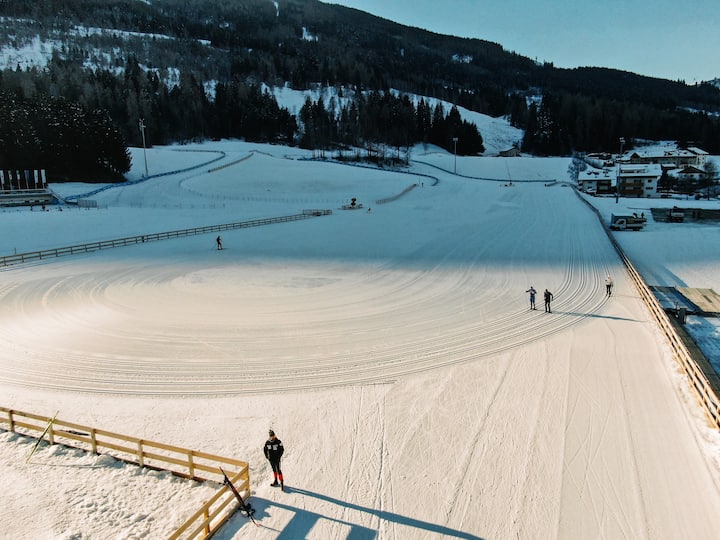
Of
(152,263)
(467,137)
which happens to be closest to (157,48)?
(467,137)

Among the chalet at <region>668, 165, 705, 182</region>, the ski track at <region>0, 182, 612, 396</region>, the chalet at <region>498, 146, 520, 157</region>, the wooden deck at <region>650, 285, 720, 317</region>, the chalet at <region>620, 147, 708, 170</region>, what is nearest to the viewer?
the ski track at <region>0, 182, 612, 396</region>

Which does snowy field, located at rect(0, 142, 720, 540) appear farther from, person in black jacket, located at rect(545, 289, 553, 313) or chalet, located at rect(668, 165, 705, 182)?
chalet, located at rect(668, 165, 705, 182)

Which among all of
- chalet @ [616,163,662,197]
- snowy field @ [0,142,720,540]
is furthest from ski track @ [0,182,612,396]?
chalet @ [616,163,662,197]

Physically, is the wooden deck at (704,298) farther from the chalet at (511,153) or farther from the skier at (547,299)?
the chalet at (511,153)

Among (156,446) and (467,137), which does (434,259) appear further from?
(467,137)

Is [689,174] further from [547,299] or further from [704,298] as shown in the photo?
[547,299]

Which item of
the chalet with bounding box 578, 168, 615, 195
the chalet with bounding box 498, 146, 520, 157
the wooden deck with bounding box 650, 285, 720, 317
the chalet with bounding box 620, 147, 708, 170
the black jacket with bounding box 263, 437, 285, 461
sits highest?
the chalet with bounding box 498, 146, 520, 157
